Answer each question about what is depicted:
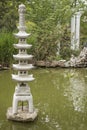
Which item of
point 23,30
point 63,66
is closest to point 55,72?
point 63,66

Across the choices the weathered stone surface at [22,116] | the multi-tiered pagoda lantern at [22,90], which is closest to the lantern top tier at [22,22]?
the multi-tiered pagoda lantern at [22,90]

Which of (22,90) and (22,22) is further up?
(22,22)

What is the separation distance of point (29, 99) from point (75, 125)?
2.38 feet

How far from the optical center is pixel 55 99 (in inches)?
227

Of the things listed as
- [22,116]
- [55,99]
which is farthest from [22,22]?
[55,99]

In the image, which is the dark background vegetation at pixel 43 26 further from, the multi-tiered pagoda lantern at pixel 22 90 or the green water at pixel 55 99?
the multi-tiered pagoda lantern at pixel 22 90

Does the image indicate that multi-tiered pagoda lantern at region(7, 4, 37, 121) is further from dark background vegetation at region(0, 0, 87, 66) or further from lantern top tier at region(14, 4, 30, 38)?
dark background vegetation at region(0, 0, 87, 66)

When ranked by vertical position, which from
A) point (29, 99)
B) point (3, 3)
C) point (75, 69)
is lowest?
point (75, 69)

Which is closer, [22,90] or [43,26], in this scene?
[22,90]

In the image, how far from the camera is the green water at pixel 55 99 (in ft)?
15.0

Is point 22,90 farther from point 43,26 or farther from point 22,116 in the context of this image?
point 43,26

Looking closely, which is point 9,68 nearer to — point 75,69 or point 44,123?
point 75,69

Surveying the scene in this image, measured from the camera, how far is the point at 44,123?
15.1 ft

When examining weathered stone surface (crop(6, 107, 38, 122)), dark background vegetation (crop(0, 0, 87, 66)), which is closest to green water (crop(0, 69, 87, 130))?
weathered stone surface (crop(6, 107, 38, 122))
